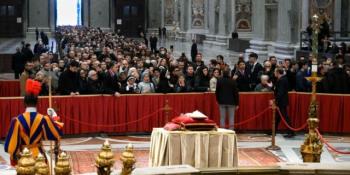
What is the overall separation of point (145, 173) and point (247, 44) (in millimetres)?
34814

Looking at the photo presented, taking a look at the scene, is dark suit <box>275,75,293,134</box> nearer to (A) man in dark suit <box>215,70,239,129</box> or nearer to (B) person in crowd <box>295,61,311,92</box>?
(A) man in dark suit <box>215,70,239,129</box>

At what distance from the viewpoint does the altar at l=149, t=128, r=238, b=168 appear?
36.0 feet

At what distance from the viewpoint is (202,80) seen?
18.9 m

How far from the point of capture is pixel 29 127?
9.50m

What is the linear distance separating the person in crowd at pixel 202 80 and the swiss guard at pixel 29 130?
9130mm

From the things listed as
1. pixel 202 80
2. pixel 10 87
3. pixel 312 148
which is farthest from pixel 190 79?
pixel 312 148

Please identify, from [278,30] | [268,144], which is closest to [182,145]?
[268,144]

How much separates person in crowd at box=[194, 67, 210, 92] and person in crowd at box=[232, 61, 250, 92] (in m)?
0.74

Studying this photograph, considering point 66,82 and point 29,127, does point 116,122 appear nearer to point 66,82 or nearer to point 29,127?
point 66,82

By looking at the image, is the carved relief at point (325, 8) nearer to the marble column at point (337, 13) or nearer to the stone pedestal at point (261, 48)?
the marble column at point (337, 13)

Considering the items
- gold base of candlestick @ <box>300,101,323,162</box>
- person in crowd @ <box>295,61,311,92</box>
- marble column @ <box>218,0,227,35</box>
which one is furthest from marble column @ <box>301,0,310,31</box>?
gold base of candlestick @ <box>300,101,323,162</box>

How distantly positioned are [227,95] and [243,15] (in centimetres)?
2943

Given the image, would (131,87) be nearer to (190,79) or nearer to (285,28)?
(190,79)

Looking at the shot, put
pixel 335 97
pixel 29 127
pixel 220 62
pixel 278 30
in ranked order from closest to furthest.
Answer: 1. pixel 29 127
2. pixel 335 97
3. pixel 220 62
4. pixel 278 30
